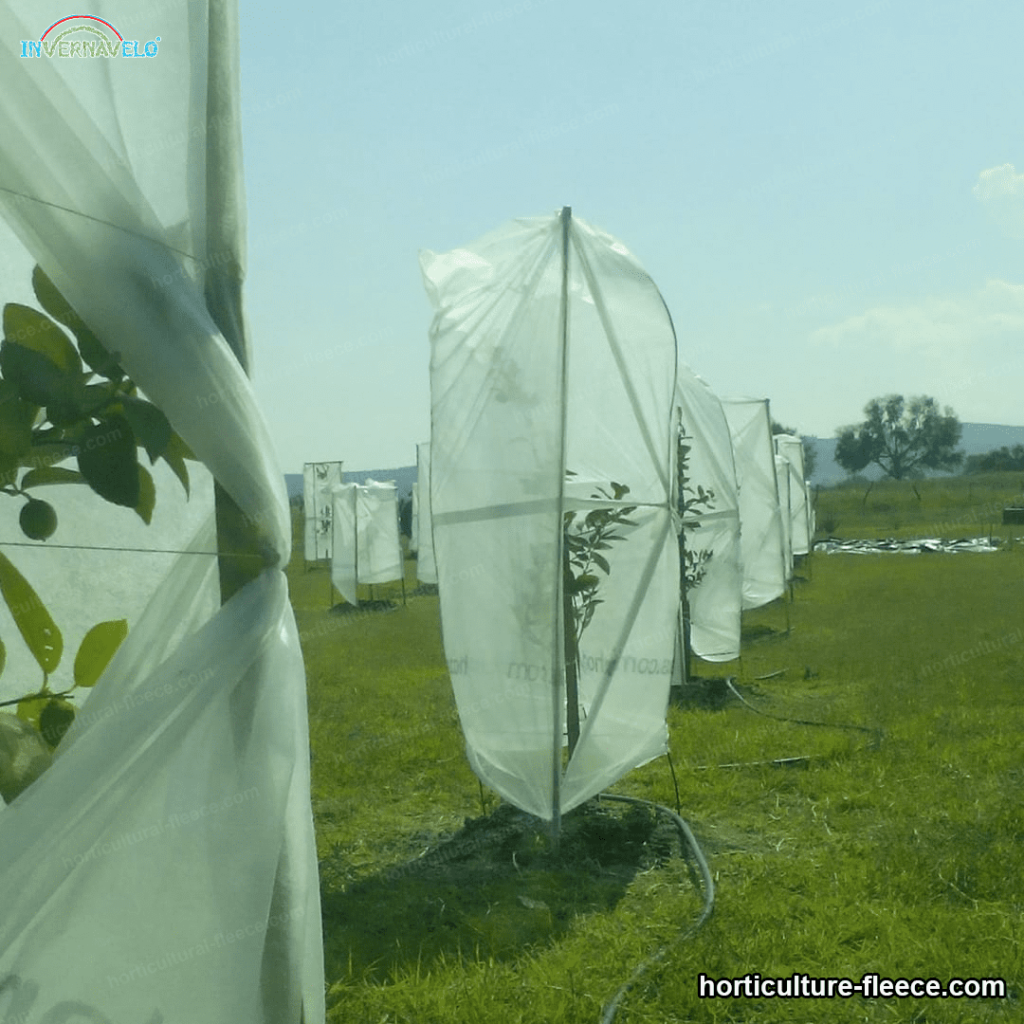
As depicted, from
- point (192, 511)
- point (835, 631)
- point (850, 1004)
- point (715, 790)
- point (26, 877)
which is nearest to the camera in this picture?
point (26, 877)

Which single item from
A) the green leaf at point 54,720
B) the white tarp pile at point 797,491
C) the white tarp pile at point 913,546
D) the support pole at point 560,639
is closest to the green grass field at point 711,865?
the support pole at point 560,639

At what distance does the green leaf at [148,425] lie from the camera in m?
1.58

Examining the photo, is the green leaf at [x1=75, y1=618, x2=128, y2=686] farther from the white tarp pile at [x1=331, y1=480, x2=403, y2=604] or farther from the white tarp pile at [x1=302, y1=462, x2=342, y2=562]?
the white tarp pile at [x1=302, y1=462, x2=342, y2=562]

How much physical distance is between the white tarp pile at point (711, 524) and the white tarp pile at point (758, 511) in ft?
10.4

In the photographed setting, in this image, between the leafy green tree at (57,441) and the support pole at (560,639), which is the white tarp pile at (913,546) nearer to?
the support pole at (560,639)

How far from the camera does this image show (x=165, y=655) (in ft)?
5.61

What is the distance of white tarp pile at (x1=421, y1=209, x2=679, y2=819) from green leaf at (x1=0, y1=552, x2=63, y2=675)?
2993 mm

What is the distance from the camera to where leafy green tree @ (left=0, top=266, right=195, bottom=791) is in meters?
1.45

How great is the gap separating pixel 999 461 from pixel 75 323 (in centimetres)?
7019

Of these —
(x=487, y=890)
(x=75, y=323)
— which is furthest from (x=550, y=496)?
(x=75, y=323)

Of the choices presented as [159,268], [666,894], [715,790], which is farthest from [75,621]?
[715,790]

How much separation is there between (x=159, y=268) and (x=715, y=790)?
15.5 feet

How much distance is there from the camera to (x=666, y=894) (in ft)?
14.0

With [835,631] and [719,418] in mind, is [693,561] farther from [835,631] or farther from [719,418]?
[835,631]
